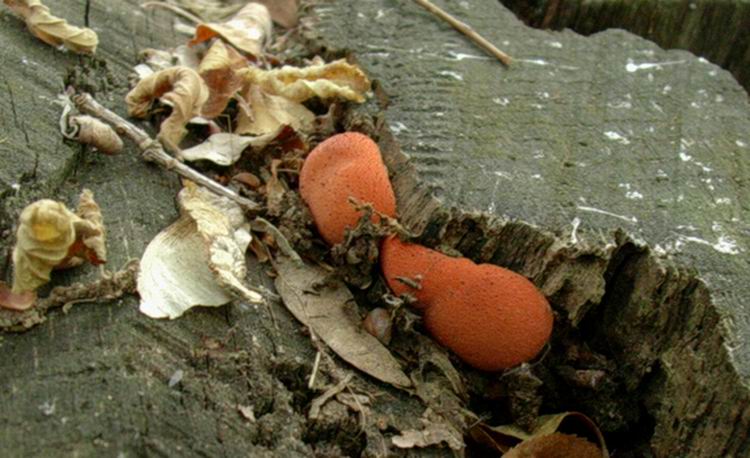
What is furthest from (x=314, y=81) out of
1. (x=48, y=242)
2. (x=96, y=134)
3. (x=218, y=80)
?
(x=48, y=242)

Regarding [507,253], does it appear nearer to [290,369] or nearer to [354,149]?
[354,149]

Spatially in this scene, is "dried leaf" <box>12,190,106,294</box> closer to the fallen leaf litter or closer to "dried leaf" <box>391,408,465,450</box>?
the fallen leaf litter

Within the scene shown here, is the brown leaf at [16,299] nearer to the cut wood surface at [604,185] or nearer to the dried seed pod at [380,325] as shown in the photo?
the dried seed pod at [380,325]

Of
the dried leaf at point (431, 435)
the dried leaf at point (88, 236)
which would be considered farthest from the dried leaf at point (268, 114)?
the dried leaf at point (431, 435)

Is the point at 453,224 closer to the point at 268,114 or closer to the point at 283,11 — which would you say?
the point at 268,114

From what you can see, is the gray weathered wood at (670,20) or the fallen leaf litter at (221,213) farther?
the gray weathered wood at (670,20)
